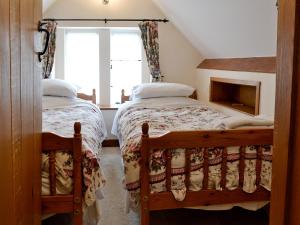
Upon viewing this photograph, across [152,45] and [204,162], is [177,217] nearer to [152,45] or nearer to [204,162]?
[204,162]

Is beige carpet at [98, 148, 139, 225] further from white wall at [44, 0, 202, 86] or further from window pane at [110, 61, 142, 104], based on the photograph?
white wall at [44, 0, 202, 86]

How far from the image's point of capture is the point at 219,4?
315 centimetres

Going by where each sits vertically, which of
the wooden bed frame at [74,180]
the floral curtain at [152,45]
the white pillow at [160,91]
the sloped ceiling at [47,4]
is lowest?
the wooden bed frame at [74,180]

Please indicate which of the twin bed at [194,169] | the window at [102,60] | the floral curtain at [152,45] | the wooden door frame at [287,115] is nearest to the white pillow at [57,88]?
the window at [102,60]

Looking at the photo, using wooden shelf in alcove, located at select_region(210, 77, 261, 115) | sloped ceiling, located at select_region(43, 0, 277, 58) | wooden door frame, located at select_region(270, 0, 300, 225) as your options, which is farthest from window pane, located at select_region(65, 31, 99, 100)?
wooden door frame, located at select_region(270, 0, 300, 225)

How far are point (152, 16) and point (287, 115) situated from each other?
444 cm

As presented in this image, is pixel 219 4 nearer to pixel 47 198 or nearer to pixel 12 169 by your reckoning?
pixel 47 198

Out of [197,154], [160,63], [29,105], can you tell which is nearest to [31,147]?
[29,105]

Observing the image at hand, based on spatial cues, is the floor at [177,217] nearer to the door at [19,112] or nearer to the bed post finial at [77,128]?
the bed post finial at [77,128]

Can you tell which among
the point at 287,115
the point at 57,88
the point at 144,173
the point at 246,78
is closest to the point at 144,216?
the point at 144,173

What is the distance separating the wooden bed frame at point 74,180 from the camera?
2.09m

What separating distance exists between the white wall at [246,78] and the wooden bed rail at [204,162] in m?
0.80

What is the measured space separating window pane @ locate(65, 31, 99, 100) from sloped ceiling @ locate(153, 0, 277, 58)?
1.08 meters

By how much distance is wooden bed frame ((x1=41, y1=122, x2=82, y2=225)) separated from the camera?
2094mm
